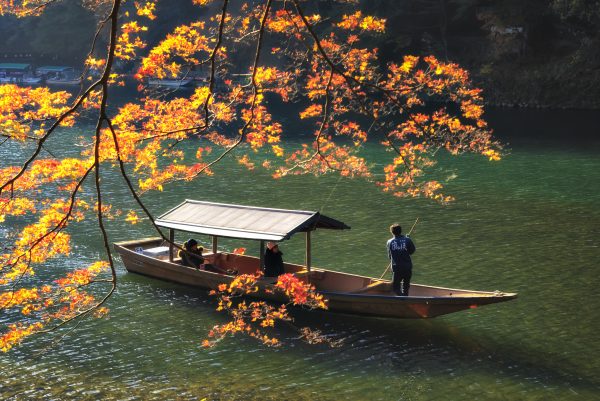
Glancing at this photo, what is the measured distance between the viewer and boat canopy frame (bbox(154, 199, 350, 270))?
20.6 metres

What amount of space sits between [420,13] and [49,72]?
5491 centimetres

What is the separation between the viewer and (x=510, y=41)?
63188 mm

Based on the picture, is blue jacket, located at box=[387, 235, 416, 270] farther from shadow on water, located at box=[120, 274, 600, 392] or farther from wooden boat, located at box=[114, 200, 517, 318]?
shadow on water, located at box=[120, 274, 600, 392]

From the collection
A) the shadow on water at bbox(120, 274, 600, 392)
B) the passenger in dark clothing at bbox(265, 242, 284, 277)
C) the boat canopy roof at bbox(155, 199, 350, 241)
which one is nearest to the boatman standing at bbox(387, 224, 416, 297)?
the shadow on water at bbox(120, 274, 600, 392)

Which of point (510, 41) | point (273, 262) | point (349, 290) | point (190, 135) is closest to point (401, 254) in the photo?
point (349, 290)

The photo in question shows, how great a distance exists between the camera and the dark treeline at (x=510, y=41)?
190ft

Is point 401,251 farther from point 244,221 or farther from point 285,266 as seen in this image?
point 244,221

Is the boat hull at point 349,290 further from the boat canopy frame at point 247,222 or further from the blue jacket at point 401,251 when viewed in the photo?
the blue jacket at point 401,251

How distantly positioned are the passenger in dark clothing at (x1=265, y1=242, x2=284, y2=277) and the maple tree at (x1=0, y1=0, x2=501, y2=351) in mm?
Result: 1241

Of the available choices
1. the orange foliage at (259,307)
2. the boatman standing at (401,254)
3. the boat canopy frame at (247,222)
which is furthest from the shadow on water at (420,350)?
the boat canopy frame at (247,222)

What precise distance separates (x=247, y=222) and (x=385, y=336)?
4843 millimetres

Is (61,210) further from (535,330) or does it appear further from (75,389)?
(535,330)

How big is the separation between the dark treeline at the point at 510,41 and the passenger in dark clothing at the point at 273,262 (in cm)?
3834

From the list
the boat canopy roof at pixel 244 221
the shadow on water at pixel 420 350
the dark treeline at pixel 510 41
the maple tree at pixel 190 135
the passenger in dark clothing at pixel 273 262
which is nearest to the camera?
the maple tree at pixel 190 135
